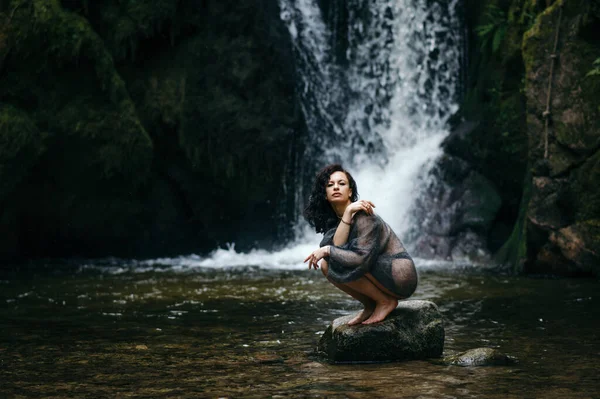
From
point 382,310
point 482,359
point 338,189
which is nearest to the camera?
point 482,359

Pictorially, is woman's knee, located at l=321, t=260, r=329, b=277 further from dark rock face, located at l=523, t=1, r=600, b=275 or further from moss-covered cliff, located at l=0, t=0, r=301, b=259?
moss-covered cliff, located at l=0, t=0, r=301, b=259

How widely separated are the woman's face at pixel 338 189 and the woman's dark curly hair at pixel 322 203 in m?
0.05

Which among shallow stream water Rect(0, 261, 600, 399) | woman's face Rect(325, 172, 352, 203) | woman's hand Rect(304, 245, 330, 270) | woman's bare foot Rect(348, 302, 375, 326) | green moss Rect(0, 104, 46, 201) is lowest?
shallow stream water Rect(0, 261, 600, 399)

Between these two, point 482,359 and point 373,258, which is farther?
point 373,258

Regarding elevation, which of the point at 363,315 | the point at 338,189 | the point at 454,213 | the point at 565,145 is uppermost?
the point at 565,145

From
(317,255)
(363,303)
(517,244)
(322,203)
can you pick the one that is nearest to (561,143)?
(517,244)

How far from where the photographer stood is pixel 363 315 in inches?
243

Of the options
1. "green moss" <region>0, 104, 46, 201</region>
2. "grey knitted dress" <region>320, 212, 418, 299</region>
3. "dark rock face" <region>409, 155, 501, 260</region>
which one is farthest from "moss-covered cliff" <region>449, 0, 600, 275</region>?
"green moss" <region>0, 104, 46, 201</region>

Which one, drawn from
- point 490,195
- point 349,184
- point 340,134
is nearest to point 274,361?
point 349,184

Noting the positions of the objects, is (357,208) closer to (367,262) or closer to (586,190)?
(367,262)

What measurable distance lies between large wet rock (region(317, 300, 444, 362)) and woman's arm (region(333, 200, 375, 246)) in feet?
2.16

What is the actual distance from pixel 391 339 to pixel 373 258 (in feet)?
2.03

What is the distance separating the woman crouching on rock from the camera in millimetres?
6000

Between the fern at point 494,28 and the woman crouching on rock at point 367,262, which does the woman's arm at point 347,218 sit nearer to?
the woman crouching on rock at point 367,262
